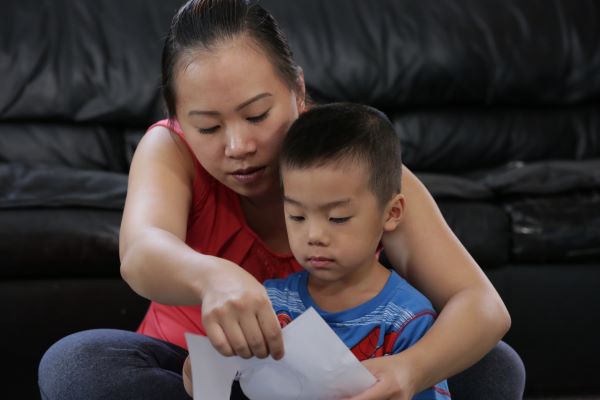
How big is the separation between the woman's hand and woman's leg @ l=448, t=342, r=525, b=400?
0.45 meters

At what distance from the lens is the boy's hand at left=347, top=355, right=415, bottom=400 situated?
1.03 metres

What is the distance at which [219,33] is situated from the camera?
50.6 inches

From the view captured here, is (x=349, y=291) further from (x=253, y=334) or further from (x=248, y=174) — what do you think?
(x=253, y=334)

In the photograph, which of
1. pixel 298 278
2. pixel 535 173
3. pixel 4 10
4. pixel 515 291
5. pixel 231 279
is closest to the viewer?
pixel 231 279

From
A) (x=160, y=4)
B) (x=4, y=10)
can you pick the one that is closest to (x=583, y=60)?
(x=160, y=4)

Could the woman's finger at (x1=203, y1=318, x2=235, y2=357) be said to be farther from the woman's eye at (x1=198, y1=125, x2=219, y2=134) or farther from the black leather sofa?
the black leather sofa

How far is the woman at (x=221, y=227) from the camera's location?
1.11 meters

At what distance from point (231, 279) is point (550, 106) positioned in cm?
228

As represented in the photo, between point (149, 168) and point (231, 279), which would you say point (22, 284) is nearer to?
point (149, 168)

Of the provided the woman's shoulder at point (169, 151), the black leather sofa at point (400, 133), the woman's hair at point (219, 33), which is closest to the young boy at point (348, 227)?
the woman's hair at point (219, 33)

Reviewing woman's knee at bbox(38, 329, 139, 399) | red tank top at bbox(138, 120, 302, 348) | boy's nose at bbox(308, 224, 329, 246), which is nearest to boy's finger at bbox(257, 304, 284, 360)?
boy's nose at bbox(308, 224, 329, 246)

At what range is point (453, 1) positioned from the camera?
9.92 feet

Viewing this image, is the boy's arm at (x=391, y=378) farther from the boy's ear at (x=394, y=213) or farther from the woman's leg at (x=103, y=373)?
the woman's leg at (x=103, y=373)

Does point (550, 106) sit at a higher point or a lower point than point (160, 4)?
lower
